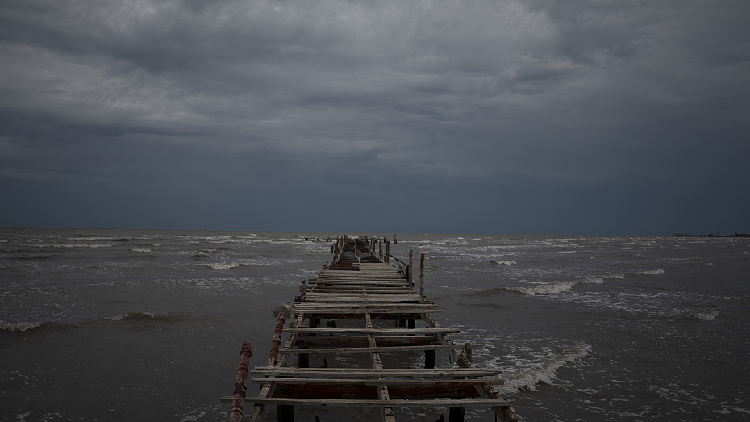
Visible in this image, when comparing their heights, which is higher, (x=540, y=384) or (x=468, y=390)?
(x=468, y=390)

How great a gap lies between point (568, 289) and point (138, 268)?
2912 cm

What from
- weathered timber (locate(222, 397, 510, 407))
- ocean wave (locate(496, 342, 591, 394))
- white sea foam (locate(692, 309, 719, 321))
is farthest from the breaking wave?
white sea foam (locate(692, 309, 719, 321))

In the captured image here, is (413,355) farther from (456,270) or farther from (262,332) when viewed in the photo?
(456,270)

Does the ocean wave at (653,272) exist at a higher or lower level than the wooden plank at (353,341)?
lower

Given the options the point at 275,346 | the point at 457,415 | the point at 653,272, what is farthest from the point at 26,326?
the point at 653,272

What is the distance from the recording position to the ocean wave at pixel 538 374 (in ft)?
29.0

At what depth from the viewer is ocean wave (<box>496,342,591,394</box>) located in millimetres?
8844

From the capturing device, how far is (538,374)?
950 centimetres

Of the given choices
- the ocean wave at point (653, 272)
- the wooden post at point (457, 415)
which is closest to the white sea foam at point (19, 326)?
the wooden post at point (457, 415)

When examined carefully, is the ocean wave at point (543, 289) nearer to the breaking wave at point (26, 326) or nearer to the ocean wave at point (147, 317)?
the ocean wave at point (147, 317)

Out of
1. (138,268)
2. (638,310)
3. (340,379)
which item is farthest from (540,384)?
(138,268)

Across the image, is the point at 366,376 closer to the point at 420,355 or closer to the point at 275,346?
the point at 275,346

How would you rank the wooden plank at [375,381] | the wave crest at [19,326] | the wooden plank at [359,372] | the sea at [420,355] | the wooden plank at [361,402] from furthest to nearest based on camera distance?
the wave crest at [19,326]
the sea at [420,355]
the wooden plank at [359,372]
the wooden plank at [375,381]
the wooden plank at [361,402]

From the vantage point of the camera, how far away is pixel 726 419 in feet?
24.8
